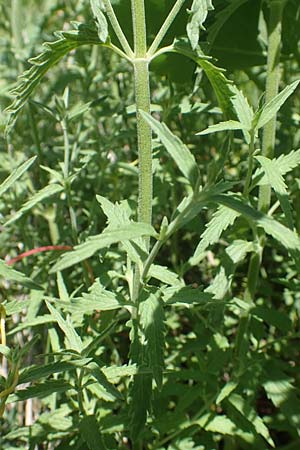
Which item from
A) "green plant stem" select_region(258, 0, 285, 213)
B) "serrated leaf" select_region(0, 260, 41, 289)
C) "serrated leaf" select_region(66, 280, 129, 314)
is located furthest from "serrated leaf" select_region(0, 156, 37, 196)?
"green plant stem" select_region(258, 0, 285, 213)

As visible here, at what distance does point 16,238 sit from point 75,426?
33.0 inches

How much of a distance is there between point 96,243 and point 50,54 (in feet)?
1.33

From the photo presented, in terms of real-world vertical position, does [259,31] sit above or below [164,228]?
above

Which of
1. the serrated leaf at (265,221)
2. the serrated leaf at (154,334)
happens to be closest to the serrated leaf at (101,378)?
the serrated leaf at (154,334)

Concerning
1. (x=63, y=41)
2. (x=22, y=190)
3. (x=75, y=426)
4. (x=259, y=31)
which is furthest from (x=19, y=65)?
(x=75, y=426)

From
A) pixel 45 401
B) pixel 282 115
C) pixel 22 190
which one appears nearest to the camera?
pixel 45 401

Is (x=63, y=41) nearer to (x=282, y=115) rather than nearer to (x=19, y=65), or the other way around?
(x=282, y=115)

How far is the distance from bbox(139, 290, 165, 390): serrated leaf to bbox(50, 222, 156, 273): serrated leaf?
0.14 meters

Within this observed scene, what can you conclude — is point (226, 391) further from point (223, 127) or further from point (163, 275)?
point (223, 127)

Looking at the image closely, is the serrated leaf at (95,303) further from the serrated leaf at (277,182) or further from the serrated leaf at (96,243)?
the serrated leaf at (277,182)

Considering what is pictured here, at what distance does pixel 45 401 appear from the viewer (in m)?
1.39

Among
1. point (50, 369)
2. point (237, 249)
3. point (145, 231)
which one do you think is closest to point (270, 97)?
point (237, 249)

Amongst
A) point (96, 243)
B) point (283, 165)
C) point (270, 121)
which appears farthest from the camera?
point (270, 121)

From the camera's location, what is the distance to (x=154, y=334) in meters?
0.94
